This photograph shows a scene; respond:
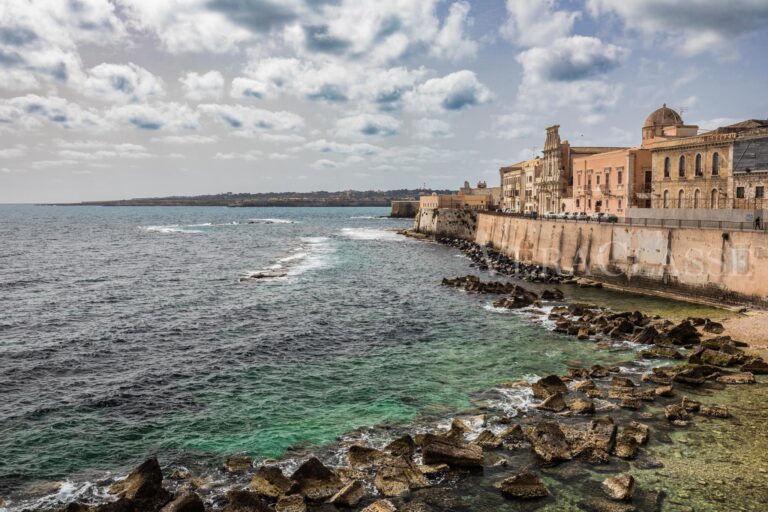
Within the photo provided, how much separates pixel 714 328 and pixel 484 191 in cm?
9882

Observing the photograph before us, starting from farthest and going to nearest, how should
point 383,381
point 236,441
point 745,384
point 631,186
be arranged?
1. point 631,186
2. point 383,381
3. point 745,384
4. point 236,441

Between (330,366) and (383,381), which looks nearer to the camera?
(383,381)

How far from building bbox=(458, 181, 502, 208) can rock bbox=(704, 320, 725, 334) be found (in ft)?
238

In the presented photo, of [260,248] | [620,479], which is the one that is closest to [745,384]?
[620,479]

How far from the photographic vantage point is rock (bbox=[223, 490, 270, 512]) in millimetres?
12758

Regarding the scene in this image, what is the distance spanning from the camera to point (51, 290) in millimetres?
44969

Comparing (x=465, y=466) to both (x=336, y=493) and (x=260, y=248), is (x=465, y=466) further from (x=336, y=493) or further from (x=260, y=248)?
(x=260, y=248)

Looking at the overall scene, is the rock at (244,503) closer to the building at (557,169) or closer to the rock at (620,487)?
the rock at (620,487)

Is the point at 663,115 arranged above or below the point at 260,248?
above

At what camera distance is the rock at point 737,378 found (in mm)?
20812

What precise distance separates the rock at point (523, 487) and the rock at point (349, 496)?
3.50m

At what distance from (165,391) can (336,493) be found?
1075 centimetres

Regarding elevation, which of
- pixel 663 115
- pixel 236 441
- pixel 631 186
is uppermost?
pixel 663 115

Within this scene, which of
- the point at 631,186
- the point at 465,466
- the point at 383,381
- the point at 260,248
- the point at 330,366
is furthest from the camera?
the point at 260,248
